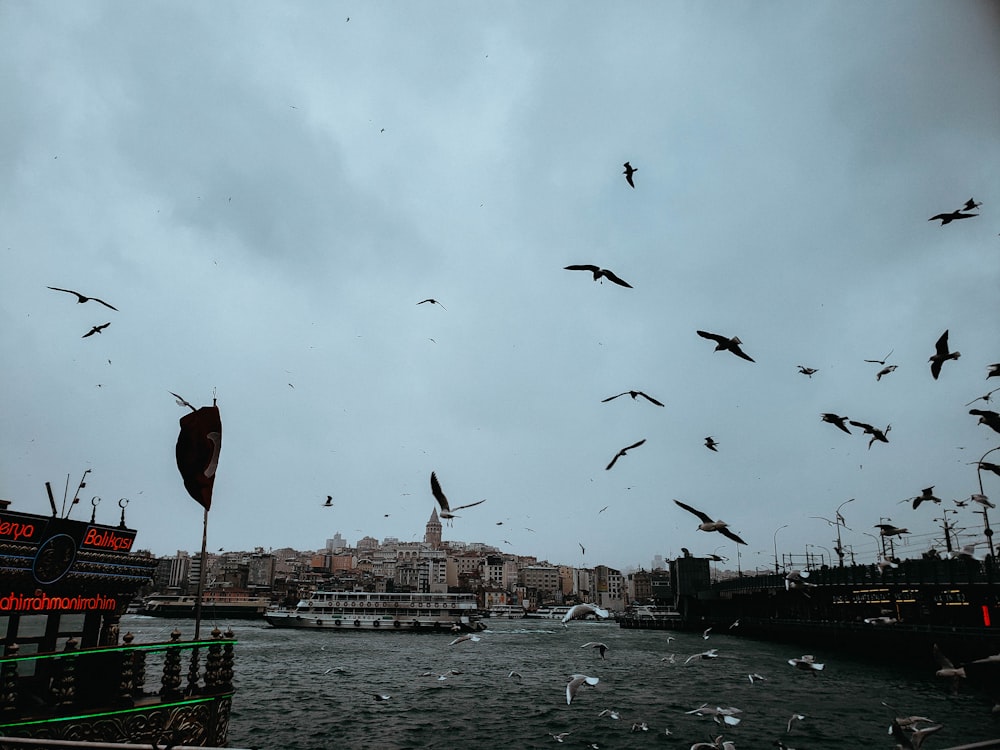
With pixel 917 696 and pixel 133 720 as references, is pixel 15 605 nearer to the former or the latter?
pixel 133 720

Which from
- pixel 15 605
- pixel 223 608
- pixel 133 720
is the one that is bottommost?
pixel 223 608

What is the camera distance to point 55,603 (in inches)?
479

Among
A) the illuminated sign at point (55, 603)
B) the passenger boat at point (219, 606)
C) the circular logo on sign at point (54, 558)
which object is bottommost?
the passenger boat at point (219, 606)

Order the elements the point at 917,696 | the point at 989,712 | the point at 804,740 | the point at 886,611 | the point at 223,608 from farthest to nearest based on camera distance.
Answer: the point at 223,608 → the point at 886,611 → the point at 917,696 → the point at 989,712 → the point at 804,740

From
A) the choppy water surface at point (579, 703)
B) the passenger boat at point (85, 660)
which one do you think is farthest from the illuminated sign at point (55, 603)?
the choppy water surface at point (579, 703)

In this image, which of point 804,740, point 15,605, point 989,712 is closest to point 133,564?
point 15,605

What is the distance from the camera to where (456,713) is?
2941cm

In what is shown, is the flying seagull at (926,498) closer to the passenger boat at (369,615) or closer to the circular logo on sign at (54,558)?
the circular logo on sign at (54,558)

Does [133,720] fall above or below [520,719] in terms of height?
above

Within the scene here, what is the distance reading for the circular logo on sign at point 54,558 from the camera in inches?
468

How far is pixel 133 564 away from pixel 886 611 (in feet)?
272

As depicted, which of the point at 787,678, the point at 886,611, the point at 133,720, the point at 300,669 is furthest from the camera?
the point at 886,611

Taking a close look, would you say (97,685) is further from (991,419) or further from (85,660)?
(991,419)

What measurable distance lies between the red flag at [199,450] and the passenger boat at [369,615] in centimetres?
9085
